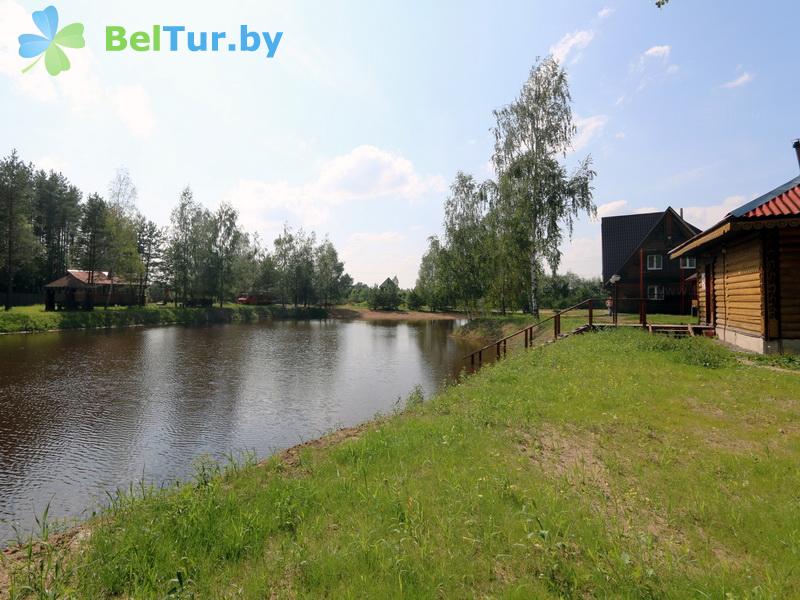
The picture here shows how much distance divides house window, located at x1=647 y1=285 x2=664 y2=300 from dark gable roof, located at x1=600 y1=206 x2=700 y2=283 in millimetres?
4502

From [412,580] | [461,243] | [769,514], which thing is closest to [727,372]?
[769,514]

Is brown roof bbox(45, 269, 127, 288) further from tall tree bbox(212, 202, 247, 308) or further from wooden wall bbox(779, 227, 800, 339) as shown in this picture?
wooden wall bbox(779, 227, 800, 339)

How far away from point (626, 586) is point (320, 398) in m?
12.3

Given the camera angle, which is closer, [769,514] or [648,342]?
[769,514]

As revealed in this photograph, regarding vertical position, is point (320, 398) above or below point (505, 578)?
below

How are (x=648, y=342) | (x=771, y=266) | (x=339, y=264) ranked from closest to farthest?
(x=771, y=266), (x=648, y=342), (x=339, y=264)

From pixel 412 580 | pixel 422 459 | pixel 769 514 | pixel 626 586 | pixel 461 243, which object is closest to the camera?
pixel 626 586

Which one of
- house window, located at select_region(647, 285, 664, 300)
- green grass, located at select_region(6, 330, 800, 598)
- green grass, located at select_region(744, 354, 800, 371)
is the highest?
house window, located at select_region(647, 285, 664, 300)

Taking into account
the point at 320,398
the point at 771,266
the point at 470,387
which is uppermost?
the point at 771,266

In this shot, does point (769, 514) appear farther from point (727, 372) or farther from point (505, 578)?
point (727, 372)

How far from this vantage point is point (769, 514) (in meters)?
4.29

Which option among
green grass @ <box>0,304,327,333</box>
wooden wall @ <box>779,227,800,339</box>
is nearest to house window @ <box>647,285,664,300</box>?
wooden wall @ <box>779,227,800,339</box>

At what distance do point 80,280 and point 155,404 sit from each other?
120 feet

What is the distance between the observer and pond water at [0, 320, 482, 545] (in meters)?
8.34
